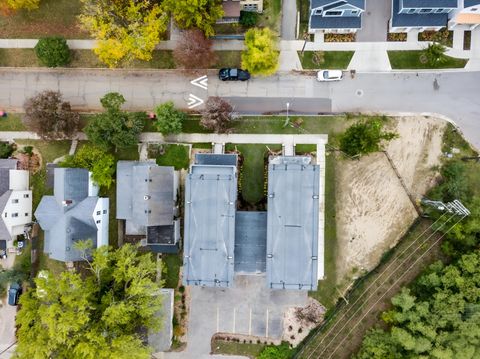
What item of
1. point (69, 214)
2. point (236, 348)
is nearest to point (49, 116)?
point (69, 214)

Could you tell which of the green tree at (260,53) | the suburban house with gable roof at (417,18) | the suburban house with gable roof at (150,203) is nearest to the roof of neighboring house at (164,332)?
the suburban house with gable roof at (150,203)

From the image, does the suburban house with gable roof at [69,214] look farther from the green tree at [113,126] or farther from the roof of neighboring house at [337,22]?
the roof of neighboring house at [337,22]

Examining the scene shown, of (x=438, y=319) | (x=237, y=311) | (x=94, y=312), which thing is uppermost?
(x=438, y=319)

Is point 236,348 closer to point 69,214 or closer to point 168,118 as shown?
point 69,214

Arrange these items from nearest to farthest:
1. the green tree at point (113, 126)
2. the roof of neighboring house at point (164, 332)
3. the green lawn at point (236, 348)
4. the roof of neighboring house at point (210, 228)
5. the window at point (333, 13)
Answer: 1. the roof of neighboring house at point (210, 228)
2. the green tree at point (113, 126)
3. the window at point (333, 13)
4. the roof of neighboring house at point (164, 332)
5. the green lawn at point (236, 348)

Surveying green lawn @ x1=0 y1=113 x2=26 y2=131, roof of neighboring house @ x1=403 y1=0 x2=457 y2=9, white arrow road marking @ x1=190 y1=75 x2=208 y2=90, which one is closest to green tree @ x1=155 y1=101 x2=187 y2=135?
white arrow road marking @ x1=190 y1=75 x2=208 y2=90

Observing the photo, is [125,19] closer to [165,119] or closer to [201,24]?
[201,24]

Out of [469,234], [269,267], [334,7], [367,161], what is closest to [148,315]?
[269,267]
